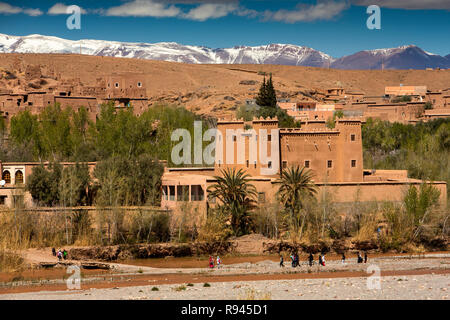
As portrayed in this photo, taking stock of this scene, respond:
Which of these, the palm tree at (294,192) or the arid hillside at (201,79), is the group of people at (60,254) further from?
the arid hillside at (201,79)

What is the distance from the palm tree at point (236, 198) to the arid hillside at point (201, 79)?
32.5 m

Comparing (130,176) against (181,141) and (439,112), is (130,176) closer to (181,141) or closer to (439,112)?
(181,141)

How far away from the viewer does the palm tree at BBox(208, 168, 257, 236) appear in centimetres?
3531

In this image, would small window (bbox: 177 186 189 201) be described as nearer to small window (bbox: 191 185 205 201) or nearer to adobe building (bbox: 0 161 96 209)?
small window (bbox: 191 185 205 201)

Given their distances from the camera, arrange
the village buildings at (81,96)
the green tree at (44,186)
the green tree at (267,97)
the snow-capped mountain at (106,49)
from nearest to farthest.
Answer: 1. the green tree at (44,186)
2. the village buildings at (81,96)
3. the green tree at (267,97)
4. the snow-capped mountain at (106,49)

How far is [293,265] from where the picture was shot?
1208 inches

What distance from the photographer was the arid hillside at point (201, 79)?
73.4 metres

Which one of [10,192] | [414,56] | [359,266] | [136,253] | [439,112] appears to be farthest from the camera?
[414,56]

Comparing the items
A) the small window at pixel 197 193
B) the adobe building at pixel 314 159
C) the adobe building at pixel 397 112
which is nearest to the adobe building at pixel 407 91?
the adobe building at pixel 397 112

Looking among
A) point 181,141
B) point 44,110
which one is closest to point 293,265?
point 181,141

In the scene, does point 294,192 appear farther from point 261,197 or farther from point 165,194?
point 165,194

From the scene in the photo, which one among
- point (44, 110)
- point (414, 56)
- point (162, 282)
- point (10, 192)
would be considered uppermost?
point (414, 56)

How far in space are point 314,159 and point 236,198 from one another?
6142 millimetres
